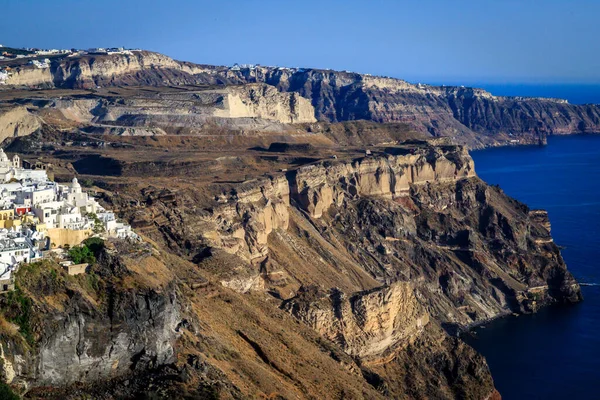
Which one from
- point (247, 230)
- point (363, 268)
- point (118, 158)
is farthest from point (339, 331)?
point (118, 158)

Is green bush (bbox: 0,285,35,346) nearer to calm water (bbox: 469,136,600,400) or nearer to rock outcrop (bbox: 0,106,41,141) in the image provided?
calm water (bbox: 469,136,600,400)

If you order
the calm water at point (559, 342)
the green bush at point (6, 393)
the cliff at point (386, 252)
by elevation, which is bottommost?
the calm water at point (559, 342)

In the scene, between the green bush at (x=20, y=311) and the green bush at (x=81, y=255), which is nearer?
the green bush at (x=20, y=311)

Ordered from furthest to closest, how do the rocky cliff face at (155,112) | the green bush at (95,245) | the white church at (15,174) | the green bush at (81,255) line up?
the rocky cliff face at (155,112), the white church at (15,174), the green bush at (95,245), the green bush at (81,255)

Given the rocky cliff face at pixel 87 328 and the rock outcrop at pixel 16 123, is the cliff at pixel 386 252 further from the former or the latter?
the rock outcrop at pixel 16 123

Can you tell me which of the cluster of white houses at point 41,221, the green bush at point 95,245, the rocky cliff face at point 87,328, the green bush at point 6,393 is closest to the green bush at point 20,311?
the rocky cliff face at point 87,328

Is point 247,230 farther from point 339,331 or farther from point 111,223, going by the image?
point 111,223

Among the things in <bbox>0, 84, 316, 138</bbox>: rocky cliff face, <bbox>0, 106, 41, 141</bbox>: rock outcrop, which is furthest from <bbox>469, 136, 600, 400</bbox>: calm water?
<bbox>0, 106, 41, 141</bbox>: rock outcrop

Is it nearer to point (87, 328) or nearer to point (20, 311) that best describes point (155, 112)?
point (87, 328)

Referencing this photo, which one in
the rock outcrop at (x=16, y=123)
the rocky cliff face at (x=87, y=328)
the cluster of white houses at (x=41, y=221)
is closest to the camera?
the rocky cliff face at (x=87, y=328)
